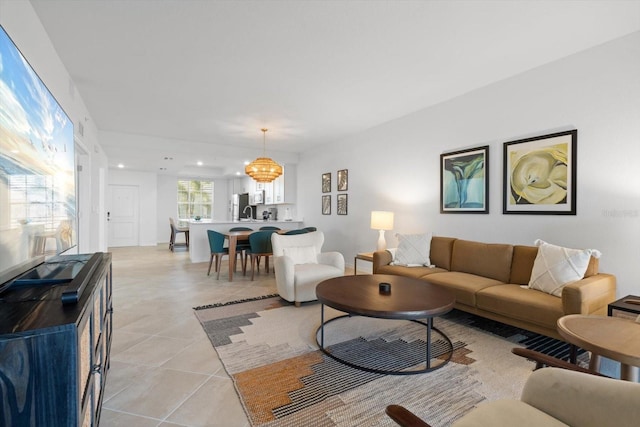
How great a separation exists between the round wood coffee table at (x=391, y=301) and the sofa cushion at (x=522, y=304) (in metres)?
0.51

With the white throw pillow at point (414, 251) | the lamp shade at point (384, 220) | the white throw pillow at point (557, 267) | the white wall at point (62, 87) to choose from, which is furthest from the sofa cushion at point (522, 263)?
the white wall at point (62, 87)

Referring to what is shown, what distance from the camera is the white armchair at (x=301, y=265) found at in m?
3.67

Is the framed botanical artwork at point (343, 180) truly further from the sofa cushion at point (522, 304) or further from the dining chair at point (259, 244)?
the sofa cushion at point (522, 304)

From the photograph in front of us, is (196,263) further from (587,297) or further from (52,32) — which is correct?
(587,297)

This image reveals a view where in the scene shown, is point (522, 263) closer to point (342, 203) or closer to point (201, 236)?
point (342, 203)

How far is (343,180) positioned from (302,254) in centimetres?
250

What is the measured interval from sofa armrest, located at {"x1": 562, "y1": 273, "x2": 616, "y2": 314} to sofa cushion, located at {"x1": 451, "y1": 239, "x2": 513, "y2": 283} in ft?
2.41

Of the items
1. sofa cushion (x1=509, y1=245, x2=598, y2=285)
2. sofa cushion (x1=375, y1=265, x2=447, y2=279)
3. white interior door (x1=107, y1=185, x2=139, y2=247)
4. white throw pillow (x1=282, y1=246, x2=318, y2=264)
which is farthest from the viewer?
white interior door (x1=107, y1=185, x2=139, y2=247)

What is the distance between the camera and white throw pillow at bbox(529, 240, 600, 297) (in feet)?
8.65

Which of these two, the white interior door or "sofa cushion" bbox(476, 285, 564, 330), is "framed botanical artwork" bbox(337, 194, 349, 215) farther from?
the white interior door

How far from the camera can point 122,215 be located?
9648 millimetres

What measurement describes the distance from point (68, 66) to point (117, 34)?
1035 millimetres

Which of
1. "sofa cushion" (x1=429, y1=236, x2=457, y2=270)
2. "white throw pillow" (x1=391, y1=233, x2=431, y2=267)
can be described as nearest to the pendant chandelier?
"white throw pillow" (x1=391, y1=233, x2=431, y2=267)

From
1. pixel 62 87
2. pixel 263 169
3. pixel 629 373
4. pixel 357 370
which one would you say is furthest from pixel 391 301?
pixel 263 169
